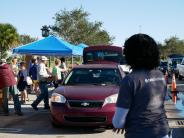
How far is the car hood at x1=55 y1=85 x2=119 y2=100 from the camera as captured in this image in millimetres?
9289

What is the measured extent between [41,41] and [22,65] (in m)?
4.38

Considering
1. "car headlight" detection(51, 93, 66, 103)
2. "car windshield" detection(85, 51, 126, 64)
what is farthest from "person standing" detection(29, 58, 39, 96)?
"car headlight" detection(51, 93, 66, 103)

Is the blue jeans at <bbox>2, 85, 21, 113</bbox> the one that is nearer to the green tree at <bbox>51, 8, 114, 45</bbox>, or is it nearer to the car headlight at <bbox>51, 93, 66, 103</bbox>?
the car headlight at <bbox>51, 93, 66, 103</bbox>

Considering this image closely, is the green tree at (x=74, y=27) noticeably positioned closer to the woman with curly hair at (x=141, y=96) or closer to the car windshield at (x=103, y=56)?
the car windshield at (x=103, y=56)

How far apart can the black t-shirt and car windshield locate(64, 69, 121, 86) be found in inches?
269

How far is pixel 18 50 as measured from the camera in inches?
758

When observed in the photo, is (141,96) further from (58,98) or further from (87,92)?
(58,98)

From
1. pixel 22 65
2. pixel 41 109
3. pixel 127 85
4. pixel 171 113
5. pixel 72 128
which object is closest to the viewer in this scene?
pixel 127 85

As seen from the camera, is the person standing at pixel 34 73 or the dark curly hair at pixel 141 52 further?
the person standing at pixel 34 73

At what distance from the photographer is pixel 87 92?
9523mm

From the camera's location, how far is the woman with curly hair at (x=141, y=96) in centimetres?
345

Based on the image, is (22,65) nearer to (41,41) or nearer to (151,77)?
(41,41)

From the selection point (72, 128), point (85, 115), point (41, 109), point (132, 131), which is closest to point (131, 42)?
point (132, 131)

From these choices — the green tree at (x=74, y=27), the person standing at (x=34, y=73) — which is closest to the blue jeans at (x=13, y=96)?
the person standing at (x=34, y=73)
